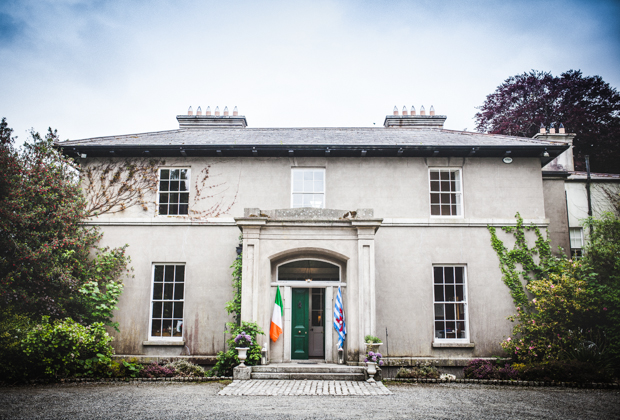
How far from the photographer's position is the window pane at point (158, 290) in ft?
44.8

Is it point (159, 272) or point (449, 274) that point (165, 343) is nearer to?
point (159, 272)

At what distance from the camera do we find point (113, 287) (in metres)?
13.0

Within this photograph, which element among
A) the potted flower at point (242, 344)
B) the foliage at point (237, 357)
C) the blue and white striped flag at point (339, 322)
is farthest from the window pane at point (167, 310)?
the blue and white striped flag at point (339, 322)

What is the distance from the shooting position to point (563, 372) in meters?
11.2

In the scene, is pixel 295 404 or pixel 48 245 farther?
pixel 48 245

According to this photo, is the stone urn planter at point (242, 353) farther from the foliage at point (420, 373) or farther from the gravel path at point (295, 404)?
the foliage at point (420, 373)

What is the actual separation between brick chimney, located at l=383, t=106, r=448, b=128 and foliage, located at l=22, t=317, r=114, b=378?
13.0 meters

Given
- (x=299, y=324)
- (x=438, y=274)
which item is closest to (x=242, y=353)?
(x=299, y=324)

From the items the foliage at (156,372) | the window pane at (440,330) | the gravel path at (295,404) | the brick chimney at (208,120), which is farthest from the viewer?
the brick chimney at (208,120)

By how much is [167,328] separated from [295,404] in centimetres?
620

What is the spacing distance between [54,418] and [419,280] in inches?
388

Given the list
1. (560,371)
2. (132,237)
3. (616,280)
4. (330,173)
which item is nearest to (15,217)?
(132,237)

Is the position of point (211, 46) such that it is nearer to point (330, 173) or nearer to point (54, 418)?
point (330, 173)

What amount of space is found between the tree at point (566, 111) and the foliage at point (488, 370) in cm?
1656
